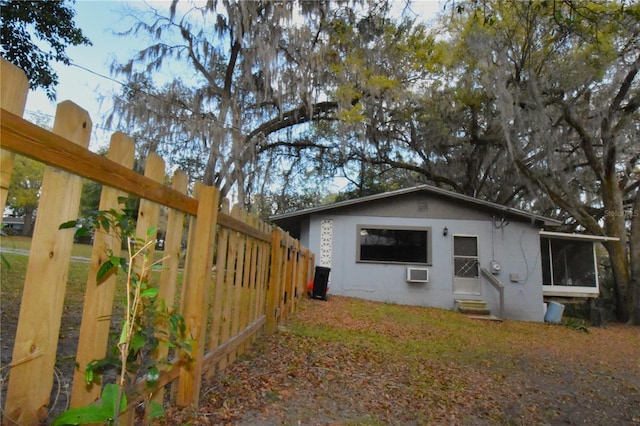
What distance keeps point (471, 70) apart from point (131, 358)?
43.0 feet

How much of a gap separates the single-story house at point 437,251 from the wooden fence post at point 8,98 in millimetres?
9710

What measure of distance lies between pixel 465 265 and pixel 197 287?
9.81m

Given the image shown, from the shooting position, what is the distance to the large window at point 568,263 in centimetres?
1141

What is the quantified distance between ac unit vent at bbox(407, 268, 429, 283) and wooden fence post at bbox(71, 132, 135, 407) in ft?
31.6

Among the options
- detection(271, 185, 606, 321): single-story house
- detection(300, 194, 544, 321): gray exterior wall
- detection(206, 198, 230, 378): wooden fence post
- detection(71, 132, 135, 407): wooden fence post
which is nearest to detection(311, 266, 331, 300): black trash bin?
detection(271, 185, 606, 321): single-story house

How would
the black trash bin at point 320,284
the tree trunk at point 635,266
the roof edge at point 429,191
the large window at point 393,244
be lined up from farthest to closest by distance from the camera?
the tree trunk at point 635,266, the large window at point 393,244, the roof edge at point 429,191, the black trash bin at point 320,284

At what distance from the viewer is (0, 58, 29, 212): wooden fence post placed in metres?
1.10

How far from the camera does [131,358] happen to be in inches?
60.7

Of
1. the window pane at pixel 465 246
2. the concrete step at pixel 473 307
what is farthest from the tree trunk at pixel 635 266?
the window pane at pixel 465 246

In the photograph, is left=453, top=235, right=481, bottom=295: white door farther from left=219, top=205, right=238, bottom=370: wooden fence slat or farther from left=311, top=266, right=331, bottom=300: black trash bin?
left=219, top=205, right=238, bottom=370: wooden fence slat

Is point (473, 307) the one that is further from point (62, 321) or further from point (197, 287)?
point (197, 287)

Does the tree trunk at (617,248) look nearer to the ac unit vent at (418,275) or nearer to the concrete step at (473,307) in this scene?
the concrete step at (473,307)

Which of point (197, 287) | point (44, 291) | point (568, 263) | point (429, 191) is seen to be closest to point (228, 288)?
point (197, 287)

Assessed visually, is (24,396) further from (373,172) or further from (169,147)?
(373,172)
